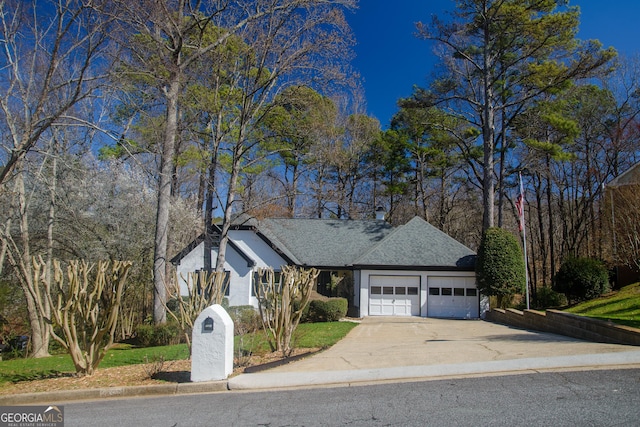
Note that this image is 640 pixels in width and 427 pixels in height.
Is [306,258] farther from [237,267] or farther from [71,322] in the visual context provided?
[71,322]

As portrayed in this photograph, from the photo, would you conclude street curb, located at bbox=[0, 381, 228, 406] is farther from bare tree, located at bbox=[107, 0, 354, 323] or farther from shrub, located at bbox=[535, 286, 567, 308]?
shrub, located at bbox=[535, 286, 567, 308]

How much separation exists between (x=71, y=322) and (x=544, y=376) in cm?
884

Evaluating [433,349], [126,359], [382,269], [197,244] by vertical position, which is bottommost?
Result: [126,359]

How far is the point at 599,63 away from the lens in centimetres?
2125

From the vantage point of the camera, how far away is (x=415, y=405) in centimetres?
648

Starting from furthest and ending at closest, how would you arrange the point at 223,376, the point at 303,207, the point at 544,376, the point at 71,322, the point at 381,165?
the point at 303,207 → the point at 381,165 → the point at 71,322 → the point at 223,376 → the point at 544,376

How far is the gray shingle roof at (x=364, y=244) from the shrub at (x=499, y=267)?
Answer: 152 centimetres

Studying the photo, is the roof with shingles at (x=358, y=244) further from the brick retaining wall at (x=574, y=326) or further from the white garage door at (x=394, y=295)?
the brick retaining wall at (x=574, y=326)

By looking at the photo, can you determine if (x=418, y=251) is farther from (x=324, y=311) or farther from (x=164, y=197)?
(x=164, y=197)

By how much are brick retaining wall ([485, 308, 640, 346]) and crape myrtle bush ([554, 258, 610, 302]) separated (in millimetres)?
3218

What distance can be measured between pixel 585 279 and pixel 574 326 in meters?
8.22

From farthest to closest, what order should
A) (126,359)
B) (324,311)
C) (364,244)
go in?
(364,244) → (324,311) → (126,359)

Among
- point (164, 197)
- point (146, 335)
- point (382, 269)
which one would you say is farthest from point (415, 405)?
point (382, 269)

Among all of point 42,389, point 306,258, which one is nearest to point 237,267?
point 306,258
